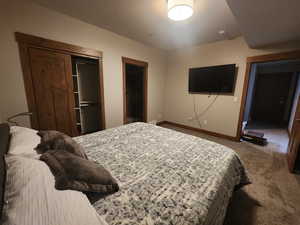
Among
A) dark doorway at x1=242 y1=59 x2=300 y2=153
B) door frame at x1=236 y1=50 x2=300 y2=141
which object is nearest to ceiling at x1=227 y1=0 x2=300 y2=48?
door frame at x1=236 y1=50 x2=300 y2=141

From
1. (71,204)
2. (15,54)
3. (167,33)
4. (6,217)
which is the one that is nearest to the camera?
(6,217)

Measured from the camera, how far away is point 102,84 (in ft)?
9.74

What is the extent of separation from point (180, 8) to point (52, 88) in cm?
251

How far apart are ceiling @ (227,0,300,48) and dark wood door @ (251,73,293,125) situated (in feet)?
12.6

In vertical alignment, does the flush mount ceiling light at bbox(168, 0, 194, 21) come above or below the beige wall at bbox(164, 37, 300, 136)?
above

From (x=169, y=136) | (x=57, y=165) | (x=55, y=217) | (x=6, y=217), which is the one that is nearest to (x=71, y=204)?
(x=55, y=217)

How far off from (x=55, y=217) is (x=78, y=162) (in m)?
0.35

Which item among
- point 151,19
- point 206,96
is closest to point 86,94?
point 151,19

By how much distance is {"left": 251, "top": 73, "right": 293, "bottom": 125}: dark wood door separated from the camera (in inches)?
203

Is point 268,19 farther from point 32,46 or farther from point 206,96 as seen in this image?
point 32,46

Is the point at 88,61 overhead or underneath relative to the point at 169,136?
overhead

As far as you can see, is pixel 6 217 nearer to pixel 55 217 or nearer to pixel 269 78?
pixel 55 217

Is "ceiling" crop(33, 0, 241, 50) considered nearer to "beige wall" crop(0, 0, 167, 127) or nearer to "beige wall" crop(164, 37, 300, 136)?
"beige wall" crop(0, 0, 167, 127)

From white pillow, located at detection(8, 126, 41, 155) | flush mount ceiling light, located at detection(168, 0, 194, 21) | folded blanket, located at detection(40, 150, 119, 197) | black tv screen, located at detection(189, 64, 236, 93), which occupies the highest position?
flush mount ceiling light, located at detection(168, 0, 194, 21)
